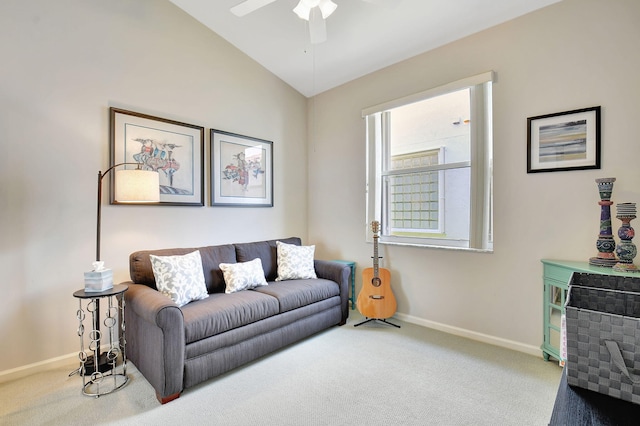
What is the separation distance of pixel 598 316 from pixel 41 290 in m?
3.26

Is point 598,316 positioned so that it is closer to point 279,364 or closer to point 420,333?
point 279,364

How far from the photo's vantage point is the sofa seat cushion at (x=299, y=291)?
2.76 m

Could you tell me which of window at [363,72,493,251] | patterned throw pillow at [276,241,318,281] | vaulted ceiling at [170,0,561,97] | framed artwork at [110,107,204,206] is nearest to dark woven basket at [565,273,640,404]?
vaulted ceiling at [170,0,561,97]

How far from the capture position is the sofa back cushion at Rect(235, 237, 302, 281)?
3264 millimetres

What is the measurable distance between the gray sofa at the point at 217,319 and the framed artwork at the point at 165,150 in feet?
2.06

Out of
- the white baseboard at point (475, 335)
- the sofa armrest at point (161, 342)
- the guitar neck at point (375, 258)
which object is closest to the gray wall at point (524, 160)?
the white baseboard at point (475, 335)

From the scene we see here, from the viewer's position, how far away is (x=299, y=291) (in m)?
2.90

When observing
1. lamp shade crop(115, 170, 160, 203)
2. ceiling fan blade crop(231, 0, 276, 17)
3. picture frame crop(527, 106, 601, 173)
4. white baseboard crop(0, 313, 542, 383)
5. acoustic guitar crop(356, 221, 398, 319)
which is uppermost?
ceiling fan blade crop(231, 0, 276, 17)

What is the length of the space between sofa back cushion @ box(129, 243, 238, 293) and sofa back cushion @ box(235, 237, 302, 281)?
8 centimetres

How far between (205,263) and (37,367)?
1.40 m

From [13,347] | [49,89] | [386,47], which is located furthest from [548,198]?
[13,347]

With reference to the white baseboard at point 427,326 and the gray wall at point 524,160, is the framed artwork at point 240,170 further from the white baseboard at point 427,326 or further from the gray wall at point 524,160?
the white baseboard at point 427,326

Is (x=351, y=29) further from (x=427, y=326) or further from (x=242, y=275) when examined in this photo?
(x=427, y=326)

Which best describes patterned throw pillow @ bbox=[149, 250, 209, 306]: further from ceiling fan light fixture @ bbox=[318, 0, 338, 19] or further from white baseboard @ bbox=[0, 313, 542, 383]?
ceiling fan light fixture @ bbox=[318, 0, 338, 19]
